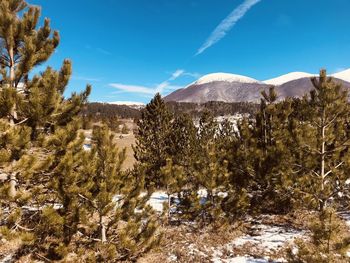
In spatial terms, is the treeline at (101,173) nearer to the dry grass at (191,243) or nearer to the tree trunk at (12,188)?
the tree trunk at (12,188)

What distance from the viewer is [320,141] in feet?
29.7

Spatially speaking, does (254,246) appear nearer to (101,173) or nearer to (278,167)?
(278,167)

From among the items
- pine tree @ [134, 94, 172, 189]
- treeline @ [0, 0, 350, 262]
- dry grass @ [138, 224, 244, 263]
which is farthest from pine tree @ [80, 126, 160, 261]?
pine tree @ [134, 94, 172, 189]

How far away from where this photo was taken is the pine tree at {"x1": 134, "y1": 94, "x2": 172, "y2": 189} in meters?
17.4

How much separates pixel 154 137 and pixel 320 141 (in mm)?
11023

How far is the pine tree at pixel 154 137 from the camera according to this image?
17.4 metres

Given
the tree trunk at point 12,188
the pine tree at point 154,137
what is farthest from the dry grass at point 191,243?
the pine tree at point 154,137

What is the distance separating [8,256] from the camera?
648cm

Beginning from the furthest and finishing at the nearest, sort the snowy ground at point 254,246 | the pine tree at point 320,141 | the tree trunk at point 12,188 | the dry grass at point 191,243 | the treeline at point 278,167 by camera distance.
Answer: the treeline at point 278,167 < the pine tree at point 320,141 < the dry grass at point 191,243 < the snowy ground at point 254,246 < the tree trunk at point 12,188

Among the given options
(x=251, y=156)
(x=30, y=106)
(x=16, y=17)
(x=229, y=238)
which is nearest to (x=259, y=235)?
(x=229, y=238)

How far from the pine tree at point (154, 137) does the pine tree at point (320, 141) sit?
9.76 m

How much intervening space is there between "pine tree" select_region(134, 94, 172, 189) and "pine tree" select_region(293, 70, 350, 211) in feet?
32.0

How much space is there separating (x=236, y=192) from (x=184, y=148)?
922 cm

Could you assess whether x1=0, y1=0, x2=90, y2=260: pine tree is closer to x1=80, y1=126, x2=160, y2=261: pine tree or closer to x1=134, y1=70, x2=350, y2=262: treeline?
x1=80, y1=126, x2=160, y2=261: pine tree
